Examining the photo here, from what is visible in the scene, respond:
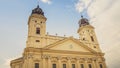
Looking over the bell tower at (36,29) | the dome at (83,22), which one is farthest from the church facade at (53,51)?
the dome at (83,22)

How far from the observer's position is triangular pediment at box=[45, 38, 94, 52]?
92.3 feet

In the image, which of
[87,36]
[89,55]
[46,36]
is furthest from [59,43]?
[87,36]

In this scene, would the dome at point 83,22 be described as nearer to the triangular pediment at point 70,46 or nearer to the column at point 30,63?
the triangular pediment at point 70,46

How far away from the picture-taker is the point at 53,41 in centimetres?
2894

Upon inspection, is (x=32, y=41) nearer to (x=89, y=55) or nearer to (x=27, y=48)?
(x=27, y=48)

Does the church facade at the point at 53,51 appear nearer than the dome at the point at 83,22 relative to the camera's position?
Yes

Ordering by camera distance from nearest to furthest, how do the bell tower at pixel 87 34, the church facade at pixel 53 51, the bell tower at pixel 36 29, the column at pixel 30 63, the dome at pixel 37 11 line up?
1. the column at pixel 30 63
2. the church facade at pixel 53 51
3. the bell tower at pixel 36 29
4. the dome at pixel 37 11
5. the bell tower at pixel 87 34

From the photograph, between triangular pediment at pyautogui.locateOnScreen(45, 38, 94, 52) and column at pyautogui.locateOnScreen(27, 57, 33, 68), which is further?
triangular pediment at pyautogui.locateOnScreen(45, 38, 94, 52)

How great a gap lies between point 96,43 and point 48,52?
1410cm

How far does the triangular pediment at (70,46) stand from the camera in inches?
1108

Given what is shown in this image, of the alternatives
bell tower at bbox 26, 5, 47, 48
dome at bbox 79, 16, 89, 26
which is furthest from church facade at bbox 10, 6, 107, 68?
dome at bbox 79, 16, 89, 26

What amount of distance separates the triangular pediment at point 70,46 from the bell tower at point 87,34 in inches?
91.6

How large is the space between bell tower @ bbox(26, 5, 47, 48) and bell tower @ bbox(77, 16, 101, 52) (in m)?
10.4

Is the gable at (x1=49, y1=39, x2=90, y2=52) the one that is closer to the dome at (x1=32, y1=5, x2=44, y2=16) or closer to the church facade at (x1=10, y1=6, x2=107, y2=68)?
the church facade at (x1=10, y1=6, x2=107, y2=68)
